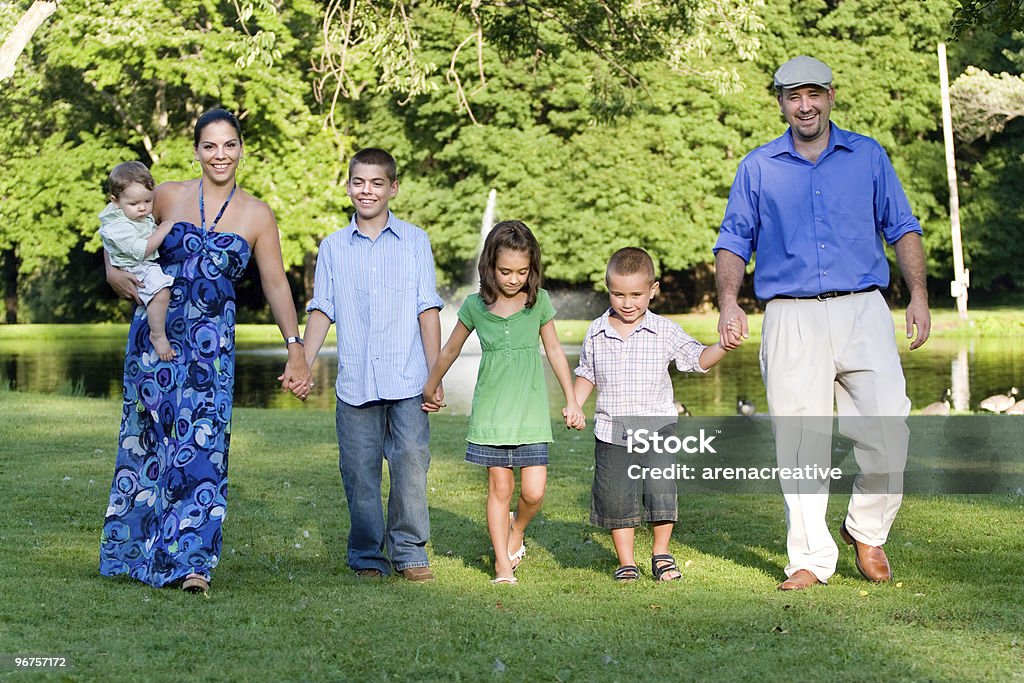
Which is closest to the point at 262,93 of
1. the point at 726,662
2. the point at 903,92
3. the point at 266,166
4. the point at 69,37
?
the point at 266,166

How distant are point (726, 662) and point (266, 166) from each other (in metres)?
30.0

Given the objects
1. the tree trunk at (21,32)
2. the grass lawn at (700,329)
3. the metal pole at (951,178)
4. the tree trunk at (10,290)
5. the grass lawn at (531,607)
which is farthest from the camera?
the tree trunk at (10,290)

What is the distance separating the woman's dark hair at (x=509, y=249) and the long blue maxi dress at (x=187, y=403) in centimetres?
109

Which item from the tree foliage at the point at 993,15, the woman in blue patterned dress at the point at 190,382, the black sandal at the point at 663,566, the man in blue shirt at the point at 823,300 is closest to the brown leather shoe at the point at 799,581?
the man in blue shirt at the point at 823,300

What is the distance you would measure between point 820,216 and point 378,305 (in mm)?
2039

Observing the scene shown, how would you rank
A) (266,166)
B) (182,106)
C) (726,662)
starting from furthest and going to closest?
1. (182,106)
2. (266,166)
3. (726,662)

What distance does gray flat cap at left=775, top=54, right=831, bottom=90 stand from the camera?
5672 mm

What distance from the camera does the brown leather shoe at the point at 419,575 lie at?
6.10 m

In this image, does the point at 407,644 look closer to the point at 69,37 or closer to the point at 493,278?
the point at 493,278

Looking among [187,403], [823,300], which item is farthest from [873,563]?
[187,403]

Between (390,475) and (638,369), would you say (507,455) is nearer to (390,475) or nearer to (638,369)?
(390,475)

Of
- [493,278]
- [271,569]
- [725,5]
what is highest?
[725,5]

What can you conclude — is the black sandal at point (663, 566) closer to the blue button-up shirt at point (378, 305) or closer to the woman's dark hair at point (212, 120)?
the blue button-up shirt at point (378, 305)

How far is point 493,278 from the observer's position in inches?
238
